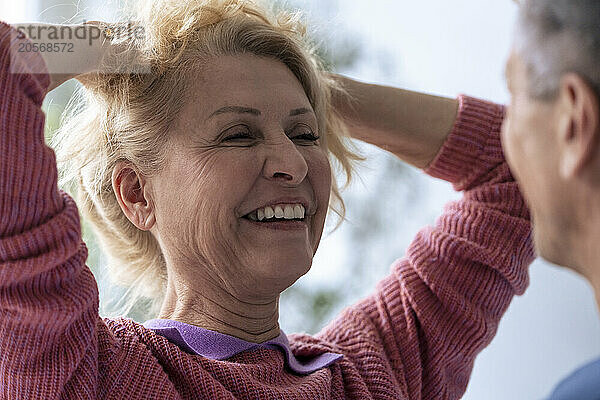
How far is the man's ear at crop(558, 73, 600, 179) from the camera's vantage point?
73 centimetres

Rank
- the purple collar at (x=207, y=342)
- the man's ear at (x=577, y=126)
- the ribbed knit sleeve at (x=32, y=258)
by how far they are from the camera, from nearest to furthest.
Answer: the man's ear at (x=577, y=126) → the ribbed knit sleeve at (x=32, y=258) → the purple collar at (x=207, y=342)

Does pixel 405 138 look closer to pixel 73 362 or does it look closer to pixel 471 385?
pixel 73 362

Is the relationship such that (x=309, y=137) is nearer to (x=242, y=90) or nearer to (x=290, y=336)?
(x=242, y=90)

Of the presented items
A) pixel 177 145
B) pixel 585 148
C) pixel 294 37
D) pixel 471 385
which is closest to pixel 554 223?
pixel 585 148

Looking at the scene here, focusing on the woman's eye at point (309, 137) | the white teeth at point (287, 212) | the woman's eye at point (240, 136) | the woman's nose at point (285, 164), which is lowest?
the white teeth at point (287, 212)

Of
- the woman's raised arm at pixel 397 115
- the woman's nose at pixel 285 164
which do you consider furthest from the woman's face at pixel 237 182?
the woman's raised arm at pixel 397 115

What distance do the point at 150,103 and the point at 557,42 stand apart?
0.74 meters

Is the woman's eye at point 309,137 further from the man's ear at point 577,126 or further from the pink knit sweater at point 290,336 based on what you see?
the man's ear at point 577,126

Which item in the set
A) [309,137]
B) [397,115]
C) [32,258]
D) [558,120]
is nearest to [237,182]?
[309,137]

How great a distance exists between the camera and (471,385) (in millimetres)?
2324

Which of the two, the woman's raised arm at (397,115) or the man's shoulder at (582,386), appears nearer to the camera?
the man's shoulder at (582,386)

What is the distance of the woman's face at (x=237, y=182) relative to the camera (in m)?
1.24

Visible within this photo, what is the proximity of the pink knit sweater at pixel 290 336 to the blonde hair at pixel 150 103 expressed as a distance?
24 centimetres

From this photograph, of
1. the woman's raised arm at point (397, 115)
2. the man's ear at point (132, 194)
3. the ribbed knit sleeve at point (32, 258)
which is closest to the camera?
the ribbed knit sleeve at point (32, 258)
